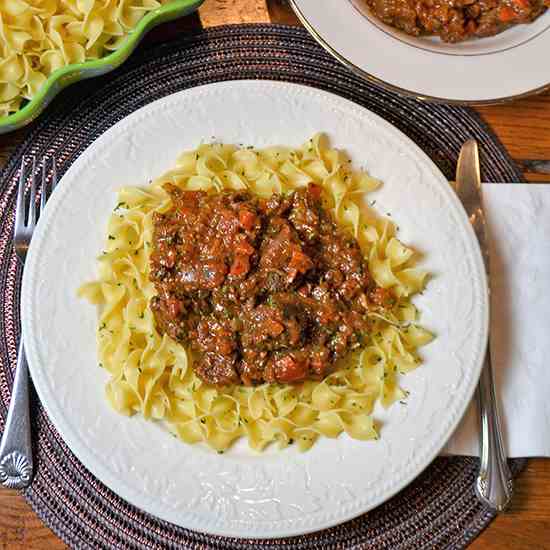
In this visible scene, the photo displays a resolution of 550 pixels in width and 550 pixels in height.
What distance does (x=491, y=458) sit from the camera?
344 cm

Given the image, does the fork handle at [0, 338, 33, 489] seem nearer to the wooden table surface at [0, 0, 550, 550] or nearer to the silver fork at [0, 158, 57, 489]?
the silver fork at [0, 158, 57, 489]

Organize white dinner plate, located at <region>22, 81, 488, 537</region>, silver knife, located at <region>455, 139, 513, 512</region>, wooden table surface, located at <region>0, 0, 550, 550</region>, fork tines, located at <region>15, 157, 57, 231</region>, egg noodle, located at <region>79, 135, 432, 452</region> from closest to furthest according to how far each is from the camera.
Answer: white dinner plate, located at <region>22, 81, 488, 537</region> → egg noodle, located at <region>79, 135, 432, 452</region> → silver knife, located at <region>455, 139, 513, 512</region> → wooden table surface, located at <region>0, 0, 550, 550</region> → fork tines, located at <region>15, 157, 57, 231</region>

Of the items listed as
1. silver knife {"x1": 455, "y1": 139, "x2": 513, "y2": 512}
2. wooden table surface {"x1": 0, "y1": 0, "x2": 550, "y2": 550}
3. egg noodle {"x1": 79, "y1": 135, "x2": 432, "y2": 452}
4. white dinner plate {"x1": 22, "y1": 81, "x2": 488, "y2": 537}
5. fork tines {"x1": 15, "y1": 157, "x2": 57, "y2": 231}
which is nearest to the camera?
white dinner plate {"x1": 22, "y1": 81, "x2": 488, "y2": 537}

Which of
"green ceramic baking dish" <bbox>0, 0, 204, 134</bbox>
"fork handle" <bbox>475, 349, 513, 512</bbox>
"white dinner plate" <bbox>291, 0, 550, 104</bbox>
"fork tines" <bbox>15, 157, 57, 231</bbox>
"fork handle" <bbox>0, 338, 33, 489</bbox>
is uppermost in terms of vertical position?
"white dinner plate" <bbox>291, 0, 550, 104</bbox>

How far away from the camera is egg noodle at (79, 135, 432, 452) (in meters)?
3.33

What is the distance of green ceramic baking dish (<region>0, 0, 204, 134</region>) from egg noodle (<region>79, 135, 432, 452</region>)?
2.15 feet

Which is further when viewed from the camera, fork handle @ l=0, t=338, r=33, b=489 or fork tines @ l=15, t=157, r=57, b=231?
fork tines @ l=15, t=157, r=57, b=231

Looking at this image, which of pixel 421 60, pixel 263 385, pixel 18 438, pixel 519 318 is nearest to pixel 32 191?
pixel 18 438

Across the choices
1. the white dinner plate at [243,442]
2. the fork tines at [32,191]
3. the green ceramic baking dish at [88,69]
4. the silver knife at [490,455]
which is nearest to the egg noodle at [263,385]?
the white dinner plate at [243,442]

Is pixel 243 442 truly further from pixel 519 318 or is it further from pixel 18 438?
pixel 519 318

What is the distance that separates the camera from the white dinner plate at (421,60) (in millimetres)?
3508

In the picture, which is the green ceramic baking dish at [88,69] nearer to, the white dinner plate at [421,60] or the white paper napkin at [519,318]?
the white dinner plate at [421,60]

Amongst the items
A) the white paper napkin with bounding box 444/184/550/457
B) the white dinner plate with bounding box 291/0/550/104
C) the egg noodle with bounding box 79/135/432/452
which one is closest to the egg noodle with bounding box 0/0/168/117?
the egg noodle with bounding box 79/135/432/452

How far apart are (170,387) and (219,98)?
64.0 inches
